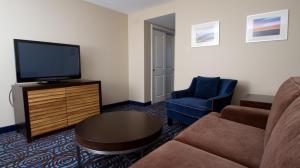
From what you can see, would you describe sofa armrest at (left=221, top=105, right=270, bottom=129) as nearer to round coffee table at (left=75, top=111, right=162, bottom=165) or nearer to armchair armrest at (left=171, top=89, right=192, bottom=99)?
round coffee table at (left=75, top=111, right=162, bottom=165)

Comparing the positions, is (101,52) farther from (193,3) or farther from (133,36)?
(193,3)

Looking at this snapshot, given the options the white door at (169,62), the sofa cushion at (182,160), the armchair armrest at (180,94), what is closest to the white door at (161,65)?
the white door at (169,62)

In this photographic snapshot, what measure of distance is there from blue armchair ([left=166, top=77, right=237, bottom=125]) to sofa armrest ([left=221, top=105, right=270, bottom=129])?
463 millimetres

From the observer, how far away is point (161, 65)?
465cm

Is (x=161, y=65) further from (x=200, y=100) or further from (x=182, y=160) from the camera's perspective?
(x=182, y=160)

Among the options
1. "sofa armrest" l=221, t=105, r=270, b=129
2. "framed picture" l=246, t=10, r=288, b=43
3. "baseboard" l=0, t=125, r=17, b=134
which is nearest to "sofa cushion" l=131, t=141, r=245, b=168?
"sofa armrest" l=221, t=105, r=270, b=129

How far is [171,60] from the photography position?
5047 millimetres

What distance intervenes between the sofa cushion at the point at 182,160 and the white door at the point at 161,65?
3422 millimetres

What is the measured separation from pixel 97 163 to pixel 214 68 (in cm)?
247

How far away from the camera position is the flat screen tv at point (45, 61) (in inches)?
90.4

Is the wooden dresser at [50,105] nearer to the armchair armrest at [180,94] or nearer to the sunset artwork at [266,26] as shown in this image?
the armchair armrest at [180,94]

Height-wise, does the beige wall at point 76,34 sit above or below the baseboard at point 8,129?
above

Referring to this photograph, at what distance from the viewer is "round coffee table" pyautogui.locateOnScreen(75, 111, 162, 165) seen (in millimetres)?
1281

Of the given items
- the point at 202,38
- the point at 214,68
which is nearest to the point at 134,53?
the point at 202,38
